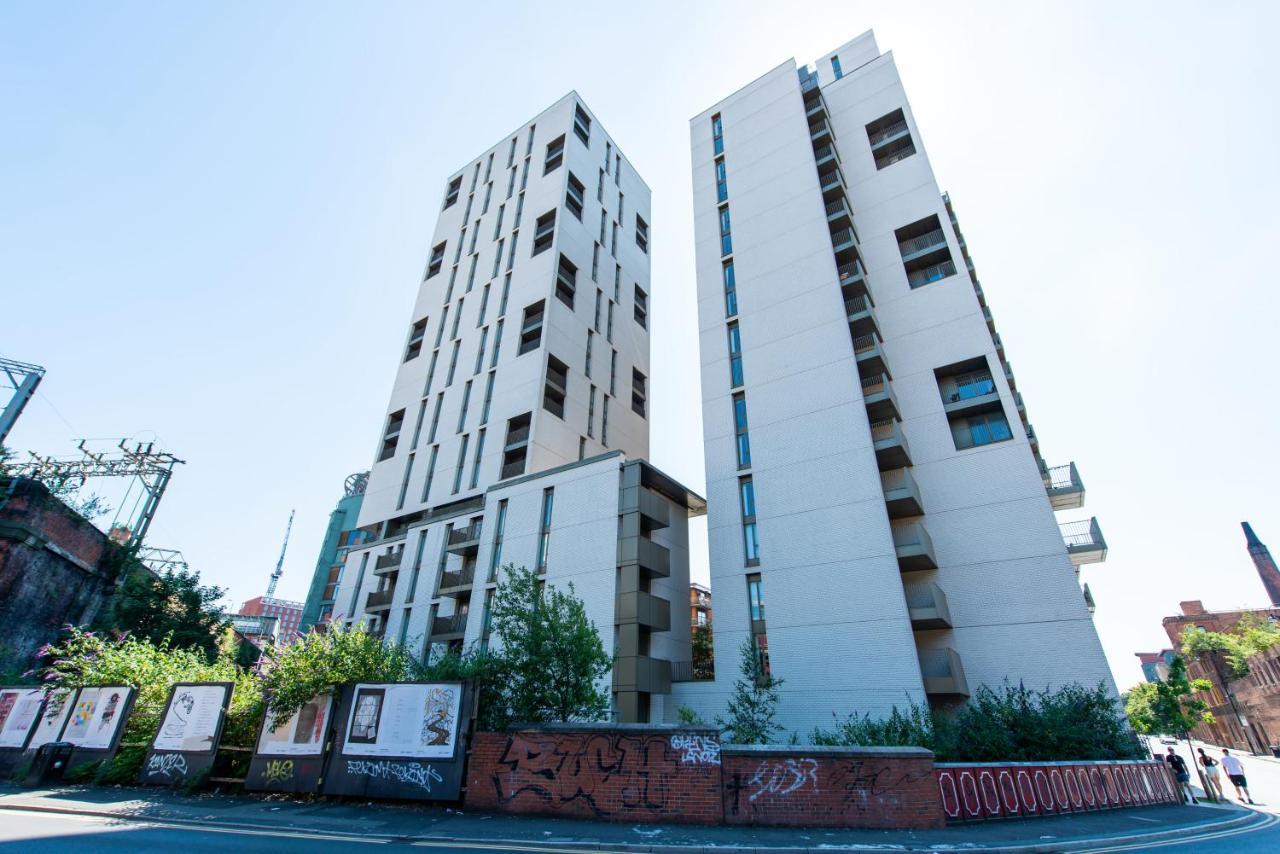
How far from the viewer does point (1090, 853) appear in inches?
365

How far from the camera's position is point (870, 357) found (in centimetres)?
2784

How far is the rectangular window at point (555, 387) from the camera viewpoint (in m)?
37.9

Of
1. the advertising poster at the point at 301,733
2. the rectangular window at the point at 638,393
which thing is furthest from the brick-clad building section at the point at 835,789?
the rectangular window at the point at 638,393

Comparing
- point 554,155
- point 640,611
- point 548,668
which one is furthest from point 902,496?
point 554,155

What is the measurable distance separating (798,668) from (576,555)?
11150mm

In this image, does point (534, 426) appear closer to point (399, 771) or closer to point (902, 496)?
point (902, 496)

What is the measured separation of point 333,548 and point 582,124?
58.8 metres

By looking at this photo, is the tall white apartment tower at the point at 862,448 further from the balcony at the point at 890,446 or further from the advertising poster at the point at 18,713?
the advertising poster at the point at 18,713

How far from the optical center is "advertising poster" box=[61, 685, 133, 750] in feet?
53.4

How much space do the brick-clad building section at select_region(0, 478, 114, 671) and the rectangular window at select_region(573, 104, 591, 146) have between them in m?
45.0

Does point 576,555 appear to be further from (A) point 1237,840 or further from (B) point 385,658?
(A) point 1237,840

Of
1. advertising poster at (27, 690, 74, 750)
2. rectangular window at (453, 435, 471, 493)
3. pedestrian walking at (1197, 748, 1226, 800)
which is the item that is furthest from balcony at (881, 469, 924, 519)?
advertising poster at (27, 690, 74, 750)

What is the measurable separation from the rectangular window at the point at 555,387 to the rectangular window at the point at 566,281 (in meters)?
5.59

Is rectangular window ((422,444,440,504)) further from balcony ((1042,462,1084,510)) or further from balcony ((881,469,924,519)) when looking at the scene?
balcony ((1042,462,1084,510))
